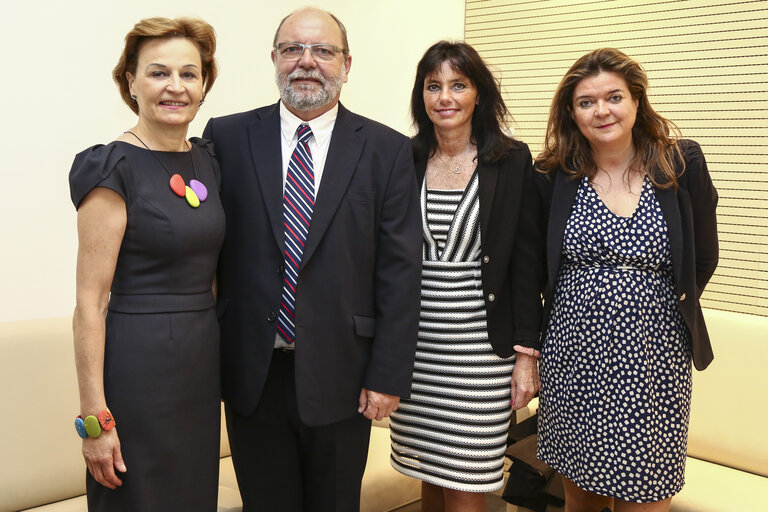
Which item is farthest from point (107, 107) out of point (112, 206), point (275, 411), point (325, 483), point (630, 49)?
point (630, 49)

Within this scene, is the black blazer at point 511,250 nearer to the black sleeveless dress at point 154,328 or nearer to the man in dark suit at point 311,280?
the man in dark suit at point 311,280

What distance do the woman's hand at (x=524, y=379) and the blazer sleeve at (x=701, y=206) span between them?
58 centimetres

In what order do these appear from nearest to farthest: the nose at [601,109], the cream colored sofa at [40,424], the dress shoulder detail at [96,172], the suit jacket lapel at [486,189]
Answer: the dress shoulder detail at [96,172] → the nose at [601,109] → the suit jacket lapel at [486,189] → the cream colored sofa at [40,424]

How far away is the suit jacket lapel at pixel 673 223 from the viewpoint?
2.18m

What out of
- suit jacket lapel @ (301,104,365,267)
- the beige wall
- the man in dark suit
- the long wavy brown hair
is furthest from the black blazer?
the beige wall

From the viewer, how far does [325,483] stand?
2129mm

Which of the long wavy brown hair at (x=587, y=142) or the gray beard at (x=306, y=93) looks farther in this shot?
the long wavy brown hair at (x=587, y=142)

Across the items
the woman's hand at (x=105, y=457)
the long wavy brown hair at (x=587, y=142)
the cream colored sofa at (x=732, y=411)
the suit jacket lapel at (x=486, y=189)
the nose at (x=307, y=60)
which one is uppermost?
the nose at (x=307, y=60)

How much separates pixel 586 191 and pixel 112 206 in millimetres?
1435

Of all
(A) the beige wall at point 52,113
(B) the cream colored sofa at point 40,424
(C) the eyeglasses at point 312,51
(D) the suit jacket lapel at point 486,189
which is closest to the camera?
(C) the eyeglasses at point 312,51

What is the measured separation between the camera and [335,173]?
81.7 inches

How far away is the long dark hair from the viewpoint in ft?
7.87

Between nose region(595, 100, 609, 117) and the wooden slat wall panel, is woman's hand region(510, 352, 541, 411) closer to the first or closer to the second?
nose region(595, 100, 609, 117)

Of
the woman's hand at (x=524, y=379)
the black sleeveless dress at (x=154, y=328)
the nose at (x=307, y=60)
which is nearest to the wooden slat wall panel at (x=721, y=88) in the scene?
the woman's hand at (x=524, y=379)
